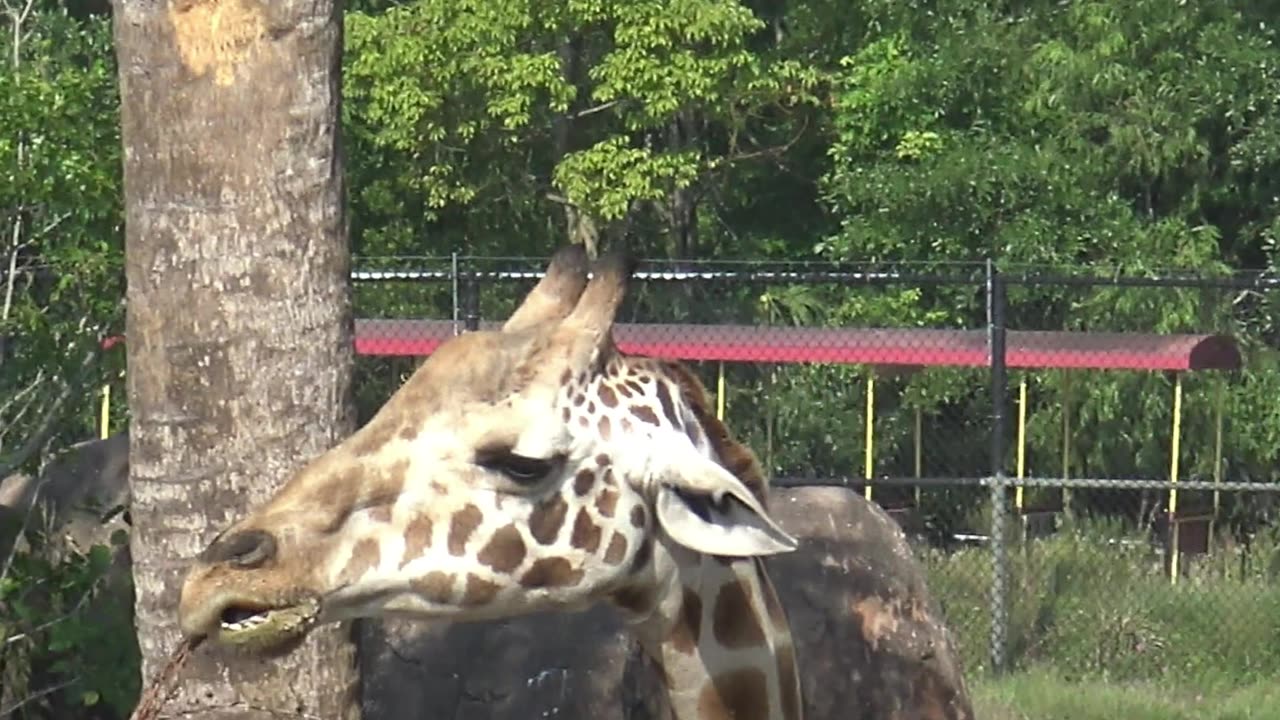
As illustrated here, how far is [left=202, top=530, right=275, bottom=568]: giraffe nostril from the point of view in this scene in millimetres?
3475

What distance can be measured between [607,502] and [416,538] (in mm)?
323

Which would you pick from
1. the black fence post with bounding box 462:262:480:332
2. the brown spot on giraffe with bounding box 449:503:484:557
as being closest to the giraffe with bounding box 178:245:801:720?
the brown spot on giraffe with bounding box 449:503:484:557

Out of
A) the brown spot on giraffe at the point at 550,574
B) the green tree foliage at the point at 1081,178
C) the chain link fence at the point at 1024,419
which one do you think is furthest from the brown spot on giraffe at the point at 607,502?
the green tree foliage at the point at 1081,178

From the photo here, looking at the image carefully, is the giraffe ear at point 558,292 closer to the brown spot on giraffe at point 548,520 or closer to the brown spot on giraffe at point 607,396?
the brown spot on giraffe at point 607,396

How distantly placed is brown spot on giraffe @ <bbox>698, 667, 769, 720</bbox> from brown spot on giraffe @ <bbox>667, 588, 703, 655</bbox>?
0.25ft

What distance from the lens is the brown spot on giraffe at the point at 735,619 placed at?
3941 millimetres

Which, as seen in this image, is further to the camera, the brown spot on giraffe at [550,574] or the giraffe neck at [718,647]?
the giraffe neck at [718,647]

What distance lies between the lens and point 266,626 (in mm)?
3479


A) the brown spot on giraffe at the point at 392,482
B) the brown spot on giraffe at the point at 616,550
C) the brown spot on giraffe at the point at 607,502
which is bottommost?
the brown spot on giraffe at the point at 616,550

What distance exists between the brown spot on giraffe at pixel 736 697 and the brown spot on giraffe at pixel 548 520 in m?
0.42

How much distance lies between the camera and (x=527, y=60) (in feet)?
57.1

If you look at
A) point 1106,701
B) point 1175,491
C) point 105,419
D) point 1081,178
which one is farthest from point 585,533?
point 1081,178

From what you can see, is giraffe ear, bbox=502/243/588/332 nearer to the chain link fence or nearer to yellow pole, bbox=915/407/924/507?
the chain link fence

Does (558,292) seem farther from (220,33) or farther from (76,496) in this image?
(76,496)
